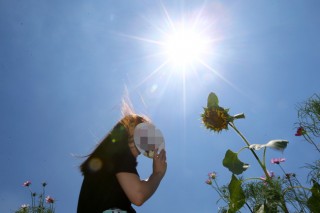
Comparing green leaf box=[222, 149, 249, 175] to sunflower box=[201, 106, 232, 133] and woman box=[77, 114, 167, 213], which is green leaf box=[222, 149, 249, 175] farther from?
woman box=[77, 114, 167, 213]

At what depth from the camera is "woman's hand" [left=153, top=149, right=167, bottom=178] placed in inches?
67.7

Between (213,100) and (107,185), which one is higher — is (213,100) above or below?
above

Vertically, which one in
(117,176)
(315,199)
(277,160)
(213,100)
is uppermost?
(277,160)

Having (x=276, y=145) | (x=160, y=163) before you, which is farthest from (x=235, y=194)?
(x=160, y=163)

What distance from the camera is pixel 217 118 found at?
237cm

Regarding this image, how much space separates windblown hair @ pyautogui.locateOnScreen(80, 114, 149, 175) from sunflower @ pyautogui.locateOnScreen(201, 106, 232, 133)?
0.69 meters

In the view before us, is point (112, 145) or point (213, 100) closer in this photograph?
point (112, 145)

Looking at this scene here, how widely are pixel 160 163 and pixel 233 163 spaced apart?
533mm

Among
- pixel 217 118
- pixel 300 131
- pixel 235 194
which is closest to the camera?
pixel 235 194

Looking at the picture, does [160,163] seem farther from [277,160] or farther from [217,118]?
[277,160]

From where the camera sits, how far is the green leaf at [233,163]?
1.98 m

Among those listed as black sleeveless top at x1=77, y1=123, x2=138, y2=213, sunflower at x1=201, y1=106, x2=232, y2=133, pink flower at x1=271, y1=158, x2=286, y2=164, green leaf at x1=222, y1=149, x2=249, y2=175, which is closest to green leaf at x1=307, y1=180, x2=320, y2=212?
green leaf at x1=222, y1=149, x2=249, y2=175

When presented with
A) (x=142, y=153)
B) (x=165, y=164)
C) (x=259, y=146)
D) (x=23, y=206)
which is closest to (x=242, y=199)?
(x=259, y=146)

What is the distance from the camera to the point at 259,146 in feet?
5.97
